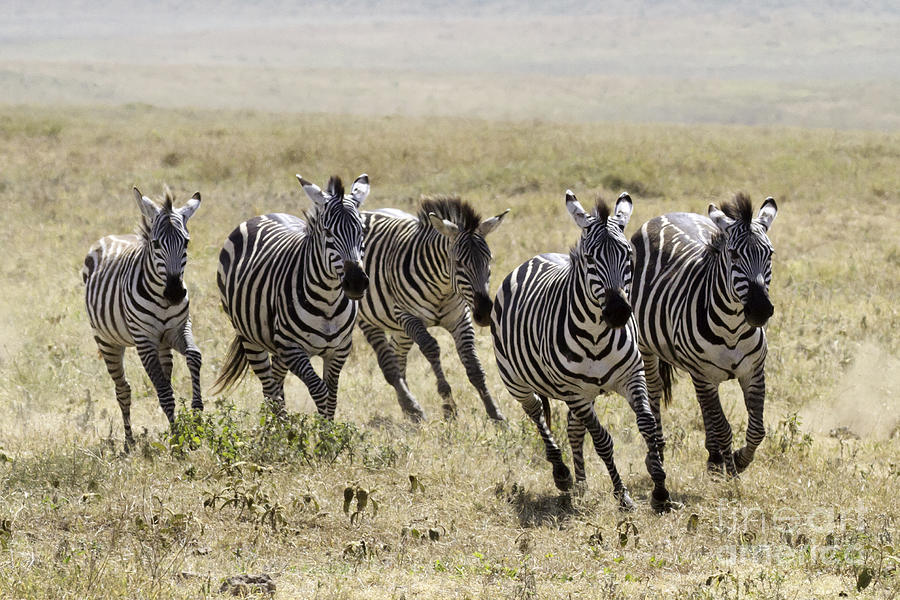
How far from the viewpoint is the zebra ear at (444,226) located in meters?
8.66

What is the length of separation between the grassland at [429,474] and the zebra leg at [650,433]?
0.62 feet

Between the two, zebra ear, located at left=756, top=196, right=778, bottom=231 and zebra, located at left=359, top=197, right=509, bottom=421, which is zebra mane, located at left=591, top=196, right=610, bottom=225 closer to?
zebra ear, located at left=756, top=196, right=778, bottom=231

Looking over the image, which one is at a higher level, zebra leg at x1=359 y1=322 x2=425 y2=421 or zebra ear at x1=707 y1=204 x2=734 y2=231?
zebra ear at x1=707 y1=204 x2=734 y2=231

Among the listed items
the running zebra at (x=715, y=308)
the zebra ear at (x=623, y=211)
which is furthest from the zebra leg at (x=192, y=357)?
the running zebra at (x=715, y=308)

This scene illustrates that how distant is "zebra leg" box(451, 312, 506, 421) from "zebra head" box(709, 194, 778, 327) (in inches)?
117

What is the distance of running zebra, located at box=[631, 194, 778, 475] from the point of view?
6.69 m

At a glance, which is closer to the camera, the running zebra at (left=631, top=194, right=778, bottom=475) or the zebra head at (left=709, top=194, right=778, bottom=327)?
the zebra head at (left=709, top=194, right=778, bottom=327)

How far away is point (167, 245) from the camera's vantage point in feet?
25.2

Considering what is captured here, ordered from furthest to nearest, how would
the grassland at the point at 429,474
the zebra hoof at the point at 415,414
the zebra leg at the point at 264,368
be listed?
the zebra hoof at the point at 415,414 < the zebra leg at the point at 264,368 < the grassland at the point at 429,474

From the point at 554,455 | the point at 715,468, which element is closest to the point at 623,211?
the point at 554,455

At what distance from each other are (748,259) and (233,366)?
486 cm

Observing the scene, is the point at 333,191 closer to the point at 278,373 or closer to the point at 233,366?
the point at 278,373

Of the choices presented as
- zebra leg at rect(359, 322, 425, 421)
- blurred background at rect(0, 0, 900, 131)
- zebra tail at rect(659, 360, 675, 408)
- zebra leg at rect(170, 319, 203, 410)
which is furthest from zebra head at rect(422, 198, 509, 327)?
blurred background at rect(0, 0, 900, 131)

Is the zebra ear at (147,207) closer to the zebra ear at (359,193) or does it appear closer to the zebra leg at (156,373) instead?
the zebra leg at (156,373)
